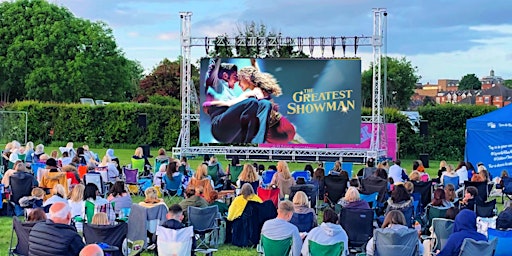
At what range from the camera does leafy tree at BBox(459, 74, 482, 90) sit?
103381 mm

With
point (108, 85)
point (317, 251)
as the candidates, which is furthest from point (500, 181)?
point (108, 85)

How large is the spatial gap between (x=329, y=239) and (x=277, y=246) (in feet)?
1.96

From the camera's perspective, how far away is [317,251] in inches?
280

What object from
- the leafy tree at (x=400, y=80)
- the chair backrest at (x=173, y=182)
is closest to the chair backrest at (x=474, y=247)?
the chair backrest at (x=173, y=182)

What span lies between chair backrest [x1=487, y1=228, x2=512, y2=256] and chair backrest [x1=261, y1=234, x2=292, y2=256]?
219 centimetres

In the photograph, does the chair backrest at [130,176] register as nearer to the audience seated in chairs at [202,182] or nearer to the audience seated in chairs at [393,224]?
the audience seated in chairs at [202,182]

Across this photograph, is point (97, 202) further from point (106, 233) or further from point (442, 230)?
point (442, 230)

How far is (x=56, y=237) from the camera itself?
6.33 meters

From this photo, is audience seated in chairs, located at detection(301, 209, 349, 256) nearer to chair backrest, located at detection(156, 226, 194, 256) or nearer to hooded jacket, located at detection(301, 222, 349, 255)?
hooded jacket, located at detection(301, 222, 349, 255)

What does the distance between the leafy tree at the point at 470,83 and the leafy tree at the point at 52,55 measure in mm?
68960

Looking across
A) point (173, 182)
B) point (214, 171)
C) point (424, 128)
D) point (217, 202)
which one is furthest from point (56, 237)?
point (424, 128)

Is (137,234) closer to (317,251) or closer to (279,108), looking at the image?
(317,251)

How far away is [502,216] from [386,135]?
53.9ft

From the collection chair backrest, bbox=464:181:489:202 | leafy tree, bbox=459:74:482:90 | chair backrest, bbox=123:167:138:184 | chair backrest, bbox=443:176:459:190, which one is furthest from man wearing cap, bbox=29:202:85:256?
leafy tree, bbox=459:74:482:90
